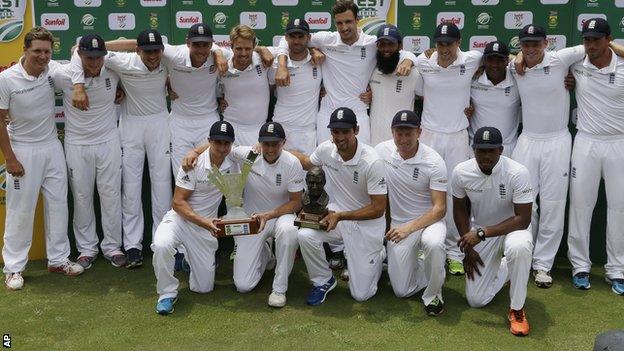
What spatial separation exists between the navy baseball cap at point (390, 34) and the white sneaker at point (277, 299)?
2620 mm

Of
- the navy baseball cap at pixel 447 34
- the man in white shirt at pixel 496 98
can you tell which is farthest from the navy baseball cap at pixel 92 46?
the man in white shirt at pixel 496 98

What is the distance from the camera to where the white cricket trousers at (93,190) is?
277 inches

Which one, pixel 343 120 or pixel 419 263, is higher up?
Answer: pixel 343 120

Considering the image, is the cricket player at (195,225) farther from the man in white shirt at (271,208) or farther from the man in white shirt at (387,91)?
the man in white shirt at (387,91)

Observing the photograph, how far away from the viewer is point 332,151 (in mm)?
6277

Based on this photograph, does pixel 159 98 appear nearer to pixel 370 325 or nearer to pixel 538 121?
pixel 370 325

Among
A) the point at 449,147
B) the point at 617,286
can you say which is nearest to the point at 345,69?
the point at 449,147

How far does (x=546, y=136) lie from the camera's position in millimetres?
6742

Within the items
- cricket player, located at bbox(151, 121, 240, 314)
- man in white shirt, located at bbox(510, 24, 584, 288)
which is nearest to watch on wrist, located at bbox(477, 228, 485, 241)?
man in white shirt, located at bbox(510, 24, 584, 288)

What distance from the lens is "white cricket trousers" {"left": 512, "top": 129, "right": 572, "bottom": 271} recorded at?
6715 millimetres

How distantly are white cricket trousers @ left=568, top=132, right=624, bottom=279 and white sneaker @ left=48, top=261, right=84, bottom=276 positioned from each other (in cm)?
488

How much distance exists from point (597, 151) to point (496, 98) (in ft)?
3.48

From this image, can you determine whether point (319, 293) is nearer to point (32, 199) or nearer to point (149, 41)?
point (149, 41)

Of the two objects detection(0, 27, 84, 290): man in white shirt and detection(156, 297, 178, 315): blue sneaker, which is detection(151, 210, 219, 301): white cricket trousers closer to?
detection(156, 297, 178, 315): blue sneaker
